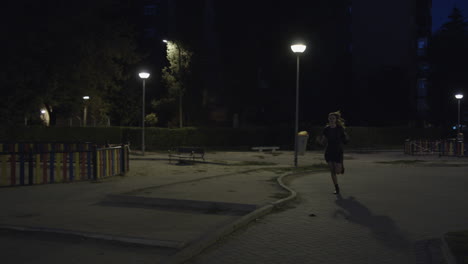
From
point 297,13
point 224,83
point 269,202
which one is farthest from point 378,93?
point 269,202

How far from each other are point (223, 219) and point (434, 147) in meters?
24.9

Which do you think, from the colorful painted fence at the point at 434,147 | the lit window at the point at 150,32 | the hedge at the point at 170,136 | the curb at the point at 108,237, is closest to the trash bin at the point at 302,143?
the hedge at the point at 170,136

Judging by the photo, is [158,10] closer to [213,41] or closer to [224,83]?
[213,41]

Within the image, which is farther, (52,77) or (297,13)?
(297,13)

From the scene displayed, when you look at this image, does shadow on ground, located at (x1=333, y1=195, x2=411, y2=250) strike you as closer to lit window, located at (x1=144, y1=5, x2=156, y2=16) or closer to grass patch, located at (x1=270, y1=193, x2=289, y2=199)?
grass patch, located at (x1=270, y1=193, x2=289, y2=199)

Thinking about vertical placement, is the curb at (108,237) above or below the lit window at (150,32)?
below

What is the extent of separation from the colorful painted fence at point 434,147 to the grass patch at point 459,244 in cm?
2248

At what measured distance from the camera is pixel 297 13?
1636 inches

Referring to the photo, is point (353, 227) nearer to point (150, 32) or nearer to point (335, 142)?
point (335, 142)

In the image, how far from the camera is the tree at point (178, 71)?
33.1m

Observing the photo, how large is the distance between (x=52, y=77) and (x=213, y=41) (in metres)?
20.9

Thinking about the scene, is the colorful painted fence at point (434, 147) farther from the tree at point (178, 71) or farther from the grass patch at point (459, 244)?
the grass patch at point (459, 244)

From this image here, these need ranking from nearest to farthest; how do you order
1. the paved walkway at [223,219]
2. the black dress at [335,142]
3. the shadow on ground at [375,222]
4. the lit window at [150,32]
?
the paved walkway at [223,219] → the shadow on ground at [375,222] → the black dress at [335,142] → the lit window at [150,32]

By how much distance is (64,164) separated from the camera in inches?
503
